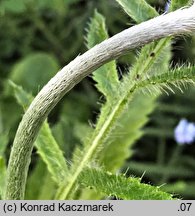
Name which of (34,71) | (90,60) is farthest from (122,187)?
(34,71)

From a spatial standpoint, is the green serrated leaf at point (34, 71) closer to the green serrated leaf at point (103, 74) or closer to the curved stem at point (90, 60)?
the green serrated leaf at point (103, 74)

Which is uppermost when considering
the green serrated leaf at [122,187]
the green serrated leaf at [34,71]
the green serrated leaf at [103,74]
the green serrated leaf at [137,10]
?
the green serrated leaf at [34,71]

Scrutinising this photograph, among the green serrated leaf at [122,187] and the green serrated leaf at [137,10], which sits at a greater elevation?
the green serrated leaf at [137,10]

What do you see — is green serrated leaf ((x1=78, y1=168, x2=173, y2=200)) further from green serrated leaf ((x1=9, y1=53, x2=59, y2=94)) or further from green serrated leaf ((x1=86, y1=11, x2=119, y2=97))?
green serrated leaf ((x1=9, y1=53, x2=59, y2=94))

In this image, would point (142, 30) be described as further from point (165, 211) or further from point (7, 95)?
point (7, 95)

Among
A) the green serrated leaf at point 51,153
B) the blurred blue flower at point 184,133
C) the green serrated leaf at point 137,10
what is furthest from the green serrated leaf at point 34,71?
the green serrated leaf at point 137,10

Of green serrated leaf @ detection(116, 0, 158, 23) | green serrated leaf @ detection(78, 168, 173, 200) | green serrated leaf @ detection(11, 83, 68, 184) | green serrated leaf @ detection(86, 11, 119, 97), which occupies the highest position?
green serrated leaf @ detection(116, 0, 158, 23)

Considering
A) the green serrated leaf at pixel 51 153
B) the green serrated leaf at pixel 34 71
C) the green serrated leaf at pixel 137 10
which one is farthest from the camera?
the green serrated leaf at pixel 34 71

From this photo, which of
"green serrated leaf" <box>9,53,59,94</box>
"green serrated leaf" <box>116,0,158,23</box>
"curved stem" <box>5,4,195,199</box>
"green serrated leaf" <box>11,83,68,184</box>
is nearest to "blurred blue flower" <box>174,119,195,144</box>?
"green serrated leaf" <box>9,53,59,94</box>
